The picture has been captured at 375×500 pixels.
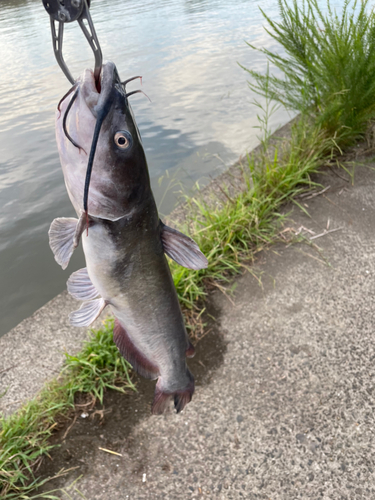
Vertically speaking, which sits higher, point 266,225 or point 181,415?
point 266,225

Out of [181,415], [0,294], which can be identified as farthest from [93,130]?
[0,294]

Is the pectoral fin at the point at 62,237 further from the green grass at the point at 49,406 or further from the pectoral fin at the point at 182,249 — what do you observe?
the green grass at the point at 49,406

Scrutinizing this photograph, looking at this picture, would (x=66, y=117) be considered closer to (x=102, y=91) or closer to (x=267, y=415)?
(x=102, y=91)

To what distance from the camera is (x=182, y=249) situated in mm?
1374

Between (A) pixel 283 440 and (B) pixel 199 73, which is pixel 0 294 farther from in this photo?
(B) pixel 199 73

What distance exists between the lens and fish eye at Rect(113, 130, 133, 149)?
1.11 metres

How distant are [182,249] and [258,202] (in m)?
2.09

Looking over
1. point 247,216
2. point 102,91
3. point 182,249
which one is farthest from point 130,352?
point 247,216

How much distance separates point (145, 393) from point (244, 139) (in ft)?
14.5

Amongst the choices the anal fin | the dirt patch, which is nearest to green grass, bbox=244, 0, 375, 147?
the dirt patch

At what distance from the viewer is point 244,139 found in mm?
5742

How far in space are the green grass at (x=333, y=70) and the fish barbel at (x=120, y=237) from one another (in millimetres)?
2748

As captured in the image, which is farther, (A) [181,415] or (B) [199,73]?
(B) [199,73]

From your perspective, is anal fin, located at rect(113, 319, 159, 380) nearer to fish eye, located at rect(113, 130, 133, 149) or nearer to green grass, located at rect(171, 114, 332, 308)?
fish eye, located at rect(113, 130, 133, 149)
